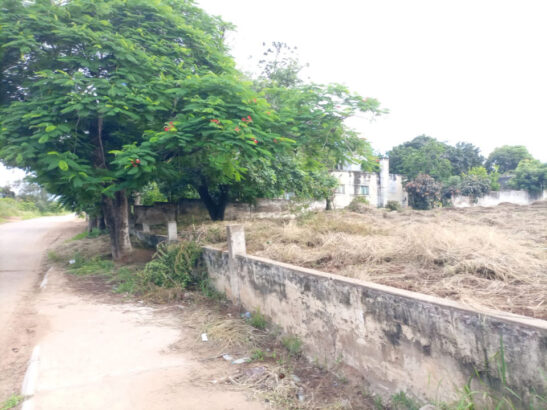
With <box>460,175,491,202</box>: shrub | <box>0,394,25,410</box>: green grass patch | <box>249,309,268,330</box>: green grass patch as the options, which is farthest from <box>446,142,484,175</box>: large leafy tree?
<box>0,394,25,410</box>: green grass patch

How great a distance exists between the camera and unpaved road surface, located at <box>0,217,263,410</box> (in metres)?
3.08

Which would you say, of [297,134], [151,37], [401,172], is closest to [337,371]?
[297,134]

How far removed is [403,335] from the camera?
2.62m

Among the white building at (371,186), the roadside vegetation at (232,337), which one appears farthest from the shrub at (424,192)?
the roadside vegetation at (232,337)

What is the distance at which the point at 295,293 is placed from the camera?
385 cm

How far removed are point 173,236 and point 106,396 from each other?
182 inches

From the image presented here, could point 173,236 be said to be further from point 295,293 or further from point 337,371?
point 337,371

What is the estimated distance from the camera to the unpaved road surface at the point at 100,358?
10.1 feet

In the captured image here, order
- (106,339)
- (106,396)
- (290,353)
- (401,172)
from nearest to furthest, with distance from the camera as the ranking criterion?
(106,396) < (290,353) < (106,339) < (401,172)

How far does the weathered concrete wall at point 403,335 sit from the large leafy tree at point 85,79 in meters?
3.81

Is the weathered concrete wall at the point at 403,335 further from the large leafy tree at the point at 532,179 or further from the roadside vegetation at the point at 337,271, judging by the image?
the large leafy tree at the point at 532,179

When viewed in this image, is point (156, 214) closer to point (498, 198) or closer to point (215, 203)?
point (215, 203)

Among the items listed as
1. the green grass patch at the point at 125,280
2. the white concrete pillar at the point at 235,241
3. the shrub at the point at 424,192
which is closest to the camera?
the white concrete pillar at the point at 235,241

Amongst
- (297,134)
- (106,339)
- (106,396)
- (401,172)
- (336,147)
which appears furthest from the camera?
(401,172)
